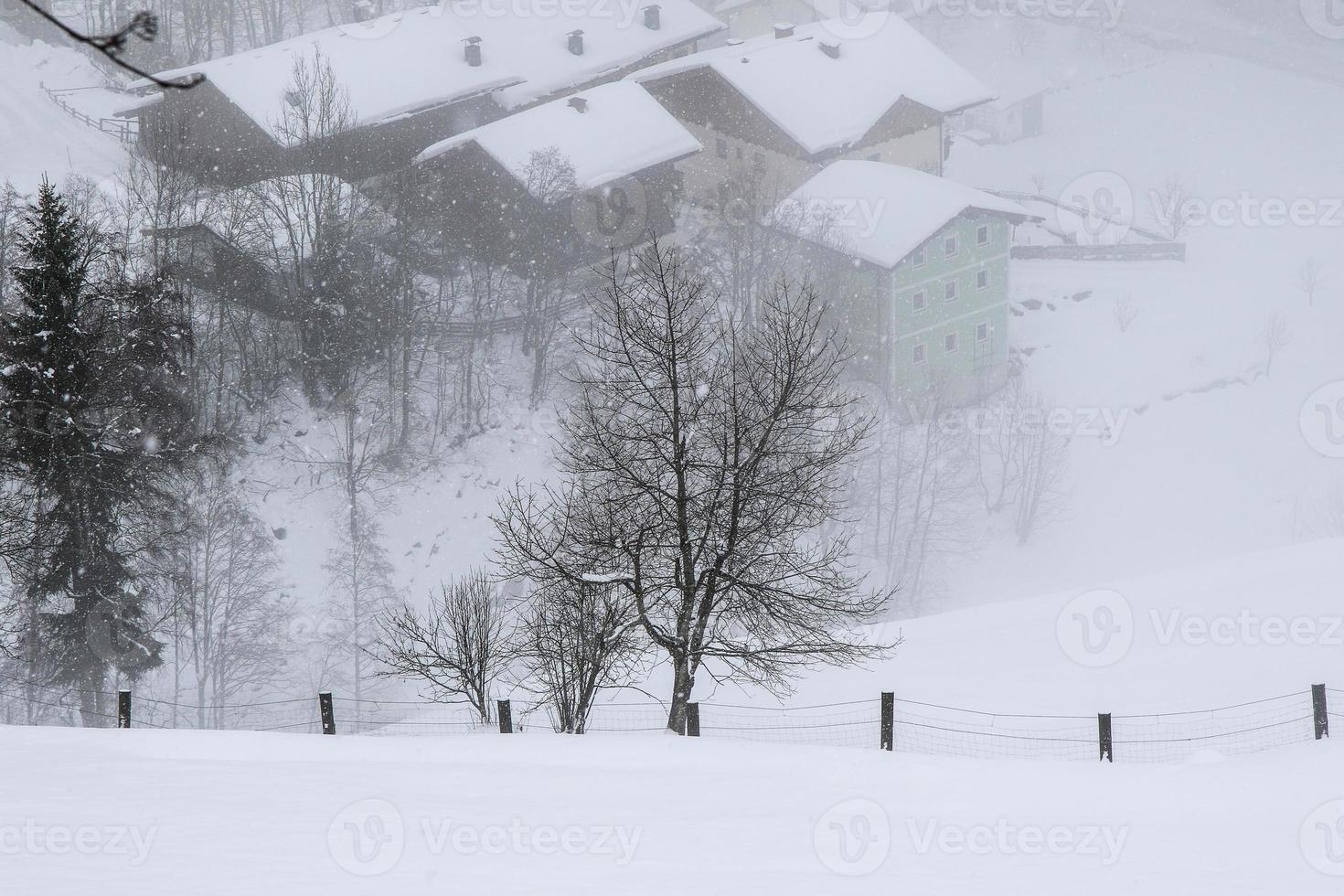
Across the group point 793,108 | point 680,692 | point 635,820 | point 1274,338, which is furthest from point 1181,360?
point 635,820

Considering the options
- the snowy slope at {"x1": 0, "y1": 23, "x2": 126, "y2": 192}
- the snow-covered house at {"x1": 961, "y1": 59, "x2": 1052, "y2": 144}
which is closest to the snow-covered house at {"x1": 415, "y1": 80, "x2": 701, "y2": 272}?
the snowy slope at {"x1": 0, "y1": 23, "x2": 126, "y2": 192}

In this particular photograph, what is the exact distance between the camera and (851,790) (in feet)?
33.5

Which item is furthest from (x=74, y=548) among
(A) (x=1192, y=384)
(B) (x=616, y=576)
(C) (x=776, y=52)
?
(A) (x=1192, y=384)

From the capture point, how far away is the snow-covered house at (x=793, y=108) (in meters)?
48.9

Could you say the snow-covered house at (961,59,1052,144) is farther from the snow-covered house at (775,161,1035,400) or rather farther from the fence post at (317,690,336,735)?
the fence post at (317,690,336,735)

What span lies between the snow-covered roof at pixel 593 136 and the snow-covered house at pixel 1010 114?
123 feet

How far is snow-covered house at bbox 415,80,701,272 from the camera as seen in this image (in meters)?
41.1

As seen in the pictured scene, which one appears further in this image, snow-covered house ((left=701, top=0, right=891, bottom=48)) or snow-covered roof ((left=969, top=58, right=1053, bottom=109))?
snow-covered roof ((left=969, top=58, right=1053, bottom=109))

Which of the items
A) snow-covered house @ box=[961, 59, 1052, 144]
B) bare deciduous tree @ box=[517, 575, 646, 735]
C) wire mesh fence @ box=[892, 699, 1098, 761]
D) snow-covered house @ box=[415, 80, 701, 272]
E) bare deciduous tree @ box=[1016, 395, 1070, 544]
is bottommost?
wire mesh fence @ box=[892, 699, 1098, 761]

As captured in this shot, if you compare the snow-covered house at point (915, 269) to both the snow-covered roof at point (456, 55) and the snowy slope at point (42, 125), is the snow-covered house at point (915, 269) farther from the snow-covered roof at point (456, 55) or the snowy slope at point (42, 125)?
the snowy slope at point (42, 125)

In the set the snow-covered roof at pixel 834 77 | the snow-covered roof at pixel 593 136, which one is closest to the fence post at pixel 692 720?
the snow-covered roof at pixel 593 136

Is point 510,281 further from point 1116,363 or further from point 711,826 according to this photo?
point 711,826

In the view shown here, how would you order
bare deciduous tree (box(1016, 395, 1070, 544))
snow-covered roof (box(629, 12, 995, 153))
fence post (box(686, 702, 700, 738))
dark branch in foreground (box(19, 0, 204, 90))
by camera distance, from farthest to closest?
1. snow-covered roof (box(629, 12, 995, 153))
2. bare deciduous tree (box(1016, 395, 1070, 544))
3. fence post (box(686, 702, 700, 738))
4. dark branch in foreground (box(19, 0, 204, 90))

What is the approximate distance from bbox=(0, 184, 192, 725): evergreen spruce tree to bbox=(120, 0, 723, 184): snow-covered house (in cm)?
1747
